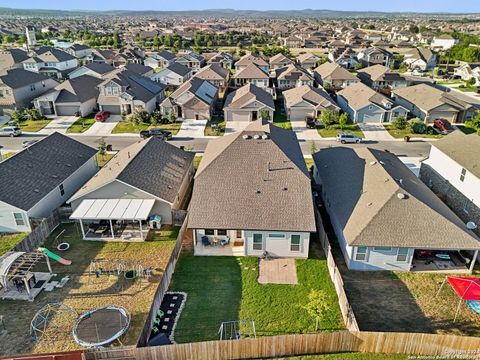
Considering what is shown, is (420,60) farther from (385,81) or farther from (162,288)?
(162,288)

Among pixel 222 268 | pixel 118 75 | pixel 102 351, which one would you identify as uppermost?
pixel 118 75

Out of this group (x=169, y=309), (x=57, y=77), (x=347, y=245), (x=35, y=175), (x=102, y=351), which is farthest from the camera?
(x=57, y=77)

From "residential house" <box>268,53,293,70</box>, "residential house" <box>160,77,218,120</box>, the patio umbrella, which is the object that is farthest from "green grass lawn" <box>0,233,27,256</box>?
"residential house" <box>268,53,293,70</box>

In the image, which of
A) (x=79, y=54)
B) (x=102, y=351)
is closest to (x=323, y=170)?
(x=102, y=351)

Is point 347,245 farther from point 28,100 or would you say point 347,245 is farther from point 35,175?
point 28,100

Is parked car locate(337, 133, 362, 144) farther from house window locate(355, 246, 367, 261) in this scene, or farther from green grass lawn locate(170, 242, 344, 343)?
house window locate(355, 246, 367, 261)

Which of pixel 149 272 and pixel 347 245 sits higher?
pixel 347 245

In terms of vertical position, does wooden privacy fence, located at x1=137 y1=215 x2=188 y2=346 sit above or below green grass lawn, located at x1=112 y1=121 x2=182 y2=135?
above
